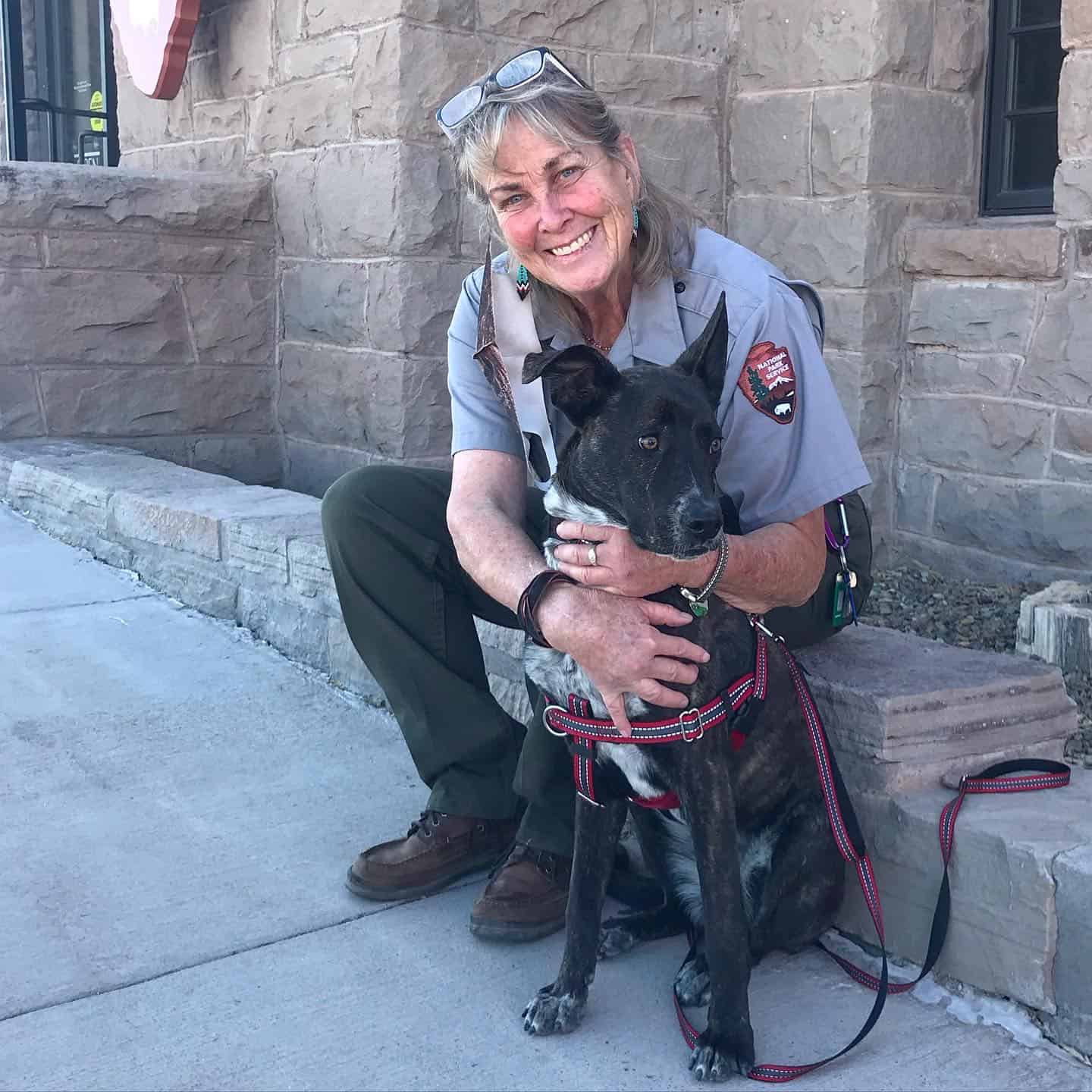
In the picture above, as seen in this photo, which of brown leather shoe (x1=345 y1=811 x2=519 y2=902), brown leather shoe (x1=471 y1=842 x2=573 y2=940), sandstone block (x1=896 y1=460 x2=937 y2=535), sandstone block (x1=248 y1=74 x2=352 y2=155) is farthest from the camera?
sandstone block (x1=248 y1=74 x2=352 y2=155)

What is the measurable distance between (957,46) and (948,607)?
72.1 inches

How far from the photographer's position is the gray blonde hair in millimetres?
2322

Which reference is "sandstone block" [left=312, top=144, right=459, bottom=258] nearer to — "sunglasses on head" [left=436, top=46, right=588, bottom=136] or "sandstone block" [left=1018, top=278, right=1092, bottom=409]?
"sandstone block" [left=1018, top=278, right=1092, bottom=409]

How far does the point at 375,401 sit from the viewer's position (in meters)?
4.87

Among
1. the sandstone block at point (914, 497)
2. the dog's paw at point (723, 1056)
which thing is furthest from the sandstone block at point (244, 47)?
the dog's paw at point (723, 1056)

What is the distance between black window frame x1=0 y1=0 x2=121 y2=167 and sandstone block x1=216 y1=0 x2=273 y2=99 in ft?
6.95

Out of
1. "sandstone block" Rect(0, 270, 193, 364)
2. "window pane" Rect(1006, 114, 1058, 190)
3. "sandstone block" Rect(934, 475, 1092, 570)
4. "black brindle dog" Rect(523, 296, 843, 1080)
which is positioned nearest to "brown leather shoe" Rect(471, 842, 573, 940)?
"black brindle dog" Rect(523, 296, 843, 1080)

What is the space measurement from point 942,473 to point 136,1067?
317 centimetres

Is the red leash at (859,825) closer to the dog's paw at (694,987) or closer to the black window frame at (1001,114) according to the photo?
the dog's paw at (694,987)

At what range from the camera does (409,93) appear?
4547 mm

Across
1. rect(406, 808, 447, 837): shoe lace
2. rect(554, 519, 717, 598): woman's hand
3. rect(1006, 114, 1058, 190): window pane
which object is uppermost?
rect(1006, 114, 1058, 190): window pane

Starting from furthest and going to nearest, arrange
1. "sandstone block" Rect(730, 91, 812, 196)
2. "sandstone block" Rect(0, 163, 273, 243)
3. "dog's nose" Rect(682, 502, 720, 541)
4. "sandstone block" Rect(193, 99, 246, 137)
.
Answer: "sandstone block" Rect(193, 99, 246, 137) < "sandstone block" Rect(0, 163, 273, 243) < "sandstone block" Rect(730, 91, 812, 196) < "dog's nose" Rect(682, 502, 720, 541)

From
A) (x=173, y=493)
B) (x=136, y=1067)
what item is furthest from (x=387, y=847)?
(x=173, y=493)

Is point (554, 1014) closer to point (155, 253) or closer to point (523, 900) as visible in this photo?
point (523, 900)
